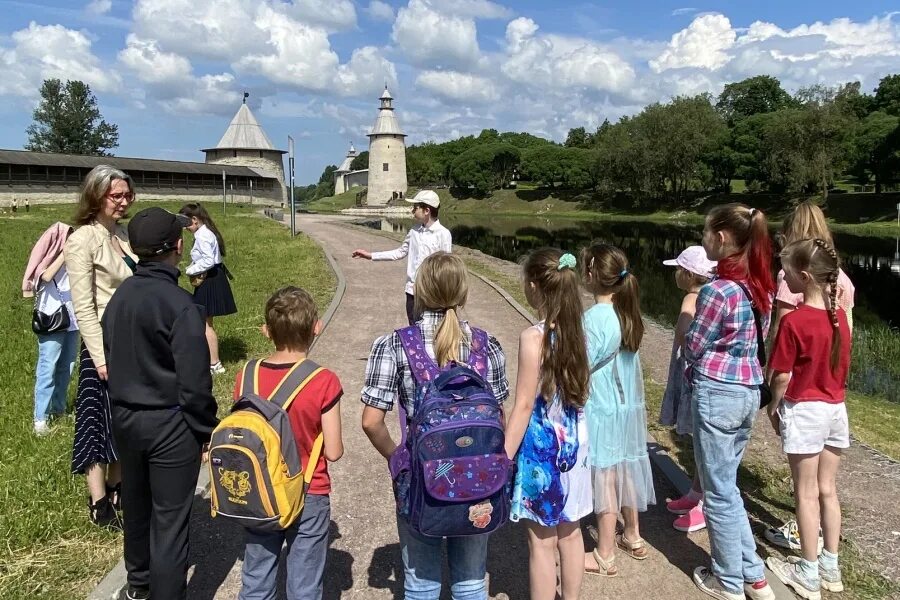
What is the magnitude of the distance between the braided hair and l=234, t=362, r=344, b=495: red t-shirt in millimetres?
2381

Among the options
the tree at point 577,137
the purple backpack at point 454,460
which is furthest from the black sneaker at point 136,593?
the tree at point 577,137

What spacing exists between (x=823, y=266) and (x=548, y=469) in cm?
174

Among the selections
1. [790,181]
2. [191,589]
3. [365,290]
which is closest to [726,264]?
[191,589]

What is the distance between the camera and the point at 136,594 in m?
3.10

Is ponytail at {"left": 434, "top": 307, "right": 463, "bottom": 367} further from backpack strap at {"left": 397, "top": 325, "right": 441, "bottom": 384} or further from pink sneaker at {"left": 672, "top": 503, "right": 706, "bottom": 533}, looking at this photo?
pink sneaker at {"left": 672, "top": 503, "right": 706, "bottom": 533}

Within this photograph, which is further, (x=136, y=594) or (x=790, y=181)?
(x=790, y=181)

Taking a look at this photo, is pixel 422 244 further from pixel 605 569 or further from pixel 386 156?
pixel 386 156

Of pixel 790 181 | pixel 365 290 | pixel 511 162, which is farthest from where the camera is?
pixel 511 162

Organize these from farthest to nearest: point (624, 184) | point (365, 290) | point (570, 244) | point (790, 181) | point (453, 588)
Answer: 1. point (624, 184)
2. point (790, 181)
3. point (570, 244)
4. point (365, 290)
5. point (453, 588)

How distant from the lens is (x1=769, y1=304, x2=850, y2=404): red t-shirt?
3.30m

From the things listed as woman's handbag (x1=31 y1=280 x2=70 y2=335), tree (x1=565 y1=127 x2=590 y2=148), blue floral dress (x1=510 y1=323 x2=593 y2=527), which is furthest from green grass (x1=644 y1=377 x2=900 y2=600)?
tree (x1=565 y1=127 x2=590 y2=148)

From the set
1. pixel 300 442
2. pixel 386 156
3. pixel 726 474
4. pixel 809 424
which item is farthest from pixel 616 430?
pixel 386 156

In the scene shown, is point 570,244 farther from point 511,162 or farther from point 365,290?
point 511,162

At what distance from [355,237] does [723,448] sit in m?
22.8
